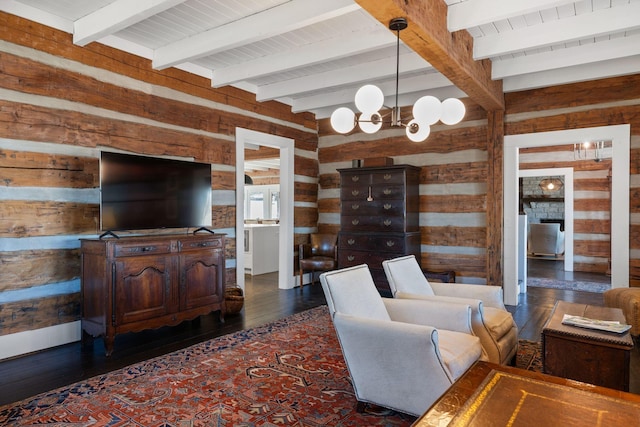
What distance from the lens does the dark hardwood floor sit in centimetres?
291

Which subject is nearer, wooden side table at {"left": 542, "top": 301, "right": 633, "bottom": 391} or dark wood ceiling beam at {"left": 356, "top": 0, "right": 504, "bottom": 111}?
wooden side table at {"left": 542, "top": 301, "right": 633, "bottom": 391}

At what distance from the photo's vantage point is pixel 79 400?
8.34 ft

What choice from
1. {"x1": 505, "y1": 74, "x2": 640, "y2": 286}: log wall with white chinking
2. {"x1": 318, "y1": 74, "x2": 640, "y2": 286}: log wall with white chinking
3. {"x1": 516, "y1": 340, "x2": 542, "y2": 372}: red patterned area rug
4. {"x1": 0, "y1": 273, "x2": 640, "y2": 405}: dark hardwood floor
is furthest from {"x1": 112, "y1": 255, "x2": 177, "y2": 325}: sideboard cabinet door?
{"x1": 505, "y1": 74, "x2": 640, "y2": 286}: log wall with white chinking

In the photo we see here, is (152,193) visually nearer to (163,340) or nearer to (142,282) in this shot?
(142,282)

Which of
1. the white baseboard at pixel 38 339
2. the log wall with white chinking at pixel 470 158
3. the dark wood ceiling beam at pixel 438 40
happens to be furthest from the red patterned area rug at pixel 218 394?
the log wall with white chinking at pixel 470 158

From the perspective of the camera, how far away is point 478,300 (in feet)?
9.78

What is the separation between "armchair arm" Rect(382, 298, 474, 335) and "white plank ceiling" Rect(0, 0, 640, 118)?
2.14m

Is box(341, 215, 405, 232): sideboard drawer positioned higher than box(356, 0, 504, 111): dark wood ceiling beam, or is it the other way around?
box(356, 0, 504, 111): dark wood ceiling beam

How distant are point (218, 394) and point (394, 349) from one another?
1.21m

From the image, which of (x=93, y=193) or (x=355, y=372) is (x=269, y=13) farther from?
(x=355, y=372)

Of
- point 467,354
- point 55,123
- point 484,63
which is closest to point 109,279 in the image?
point 55,123

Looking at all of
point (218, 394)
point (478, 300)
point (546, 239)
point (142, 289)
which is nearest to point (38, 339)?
point (142, 289)

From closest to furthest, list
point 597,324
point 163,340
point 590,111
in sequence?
point 597,324, point 163,340, point 590,111

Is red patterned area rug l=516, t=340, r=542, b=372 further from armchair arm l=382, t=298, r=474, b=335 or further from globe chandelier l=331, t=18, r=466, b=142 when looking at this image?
globe chandelier l=331, t=18, r=466, b=142
